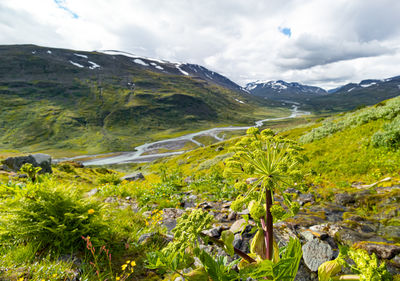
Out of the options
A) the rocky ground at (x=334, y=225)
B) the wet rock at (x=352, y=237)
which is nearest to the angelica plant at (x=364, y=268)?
the rocky ground at (x=334, y=225)

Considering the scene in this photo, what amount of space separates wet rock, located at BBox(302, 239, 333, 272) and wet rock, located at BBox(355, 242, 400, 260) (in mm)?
734

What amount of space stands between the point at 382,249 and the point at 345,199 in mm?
4228

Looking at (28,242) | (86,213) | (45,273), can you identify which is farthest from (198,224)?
(28,242)

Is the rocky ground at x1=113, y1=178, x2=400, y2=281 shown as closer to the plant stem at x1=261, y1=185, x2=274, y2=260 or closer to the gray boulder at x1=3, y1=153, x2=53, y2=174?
the plant stem at x1=261, y1=185, x2=274, y2=260

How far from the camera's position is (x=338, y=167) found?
11.2 meters

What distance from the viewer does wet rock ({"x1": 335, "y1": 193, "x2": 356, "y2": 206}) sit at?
7.72 meters

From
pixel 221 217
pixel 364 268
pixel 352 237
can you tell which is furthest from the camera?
pixel 221 217

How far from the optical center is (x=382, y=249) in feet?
13.8

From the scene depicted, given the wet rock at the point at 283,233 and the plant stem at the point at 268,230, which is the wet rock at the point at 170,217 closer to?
the wet rock at the point at 283,233

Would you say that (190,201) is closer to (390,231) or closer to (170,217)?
(170,217)

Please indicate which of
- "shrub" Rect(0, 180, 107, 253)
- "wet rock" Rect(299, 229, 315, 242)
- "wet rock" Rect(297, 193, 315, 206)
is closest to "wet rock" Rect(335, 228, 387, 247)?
"wet rock" Rect(299, 229, 315, 242)

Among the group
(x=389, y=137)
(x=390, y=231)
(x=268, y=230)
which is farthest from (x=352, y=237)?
(x=389, y=137)

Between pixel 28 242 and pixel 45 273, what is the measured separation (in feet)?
3.67

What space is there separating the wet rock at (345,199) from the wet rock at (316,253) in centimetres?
433
